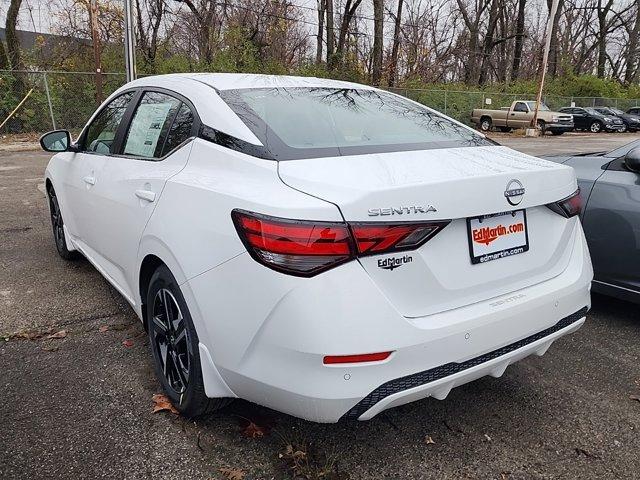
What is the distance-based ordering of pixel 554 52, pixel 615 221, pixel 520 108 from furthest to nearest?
pixel 554 52, pixel 520 108, pixel 615 221

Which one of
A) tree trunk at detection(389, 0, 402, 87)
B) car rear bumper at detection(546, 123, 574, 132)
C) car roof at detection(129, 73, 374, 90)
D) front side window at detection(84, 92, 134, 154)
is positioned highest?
tree trunk at detection(389, 0, 402, 87)

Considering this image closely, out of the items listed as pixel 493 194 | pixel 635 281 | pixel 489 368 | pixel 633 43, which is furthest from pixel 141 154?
pixel 633 43

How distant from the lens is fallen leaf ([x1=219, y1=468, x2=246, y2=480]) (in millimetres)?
2121

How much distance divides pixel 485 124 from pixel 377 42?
760 cm

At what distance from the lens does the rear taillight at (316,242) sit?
1777 mm

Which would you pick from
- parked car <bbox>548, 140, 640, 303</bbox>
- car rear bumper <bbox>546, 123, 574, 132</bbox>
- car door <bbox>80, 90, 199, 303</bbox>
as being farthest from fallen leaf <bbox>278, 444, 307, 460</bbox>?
car rear bumper <bbox>546, 123, 574, 132</bbox>

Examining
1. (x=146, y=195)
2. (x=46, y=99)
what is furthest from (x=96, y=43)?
(x=146, y=195)

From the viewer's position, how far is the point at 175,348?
2469 millimetres

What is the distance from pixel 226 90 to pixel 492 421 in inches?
78.8

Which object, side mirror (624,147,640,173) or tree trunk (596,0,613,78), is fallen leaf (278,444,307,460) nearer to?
side mirror (624,147,640,173)

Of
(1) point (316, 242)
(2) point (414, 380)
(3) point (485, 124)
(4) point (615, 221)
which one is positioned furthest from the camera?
(3) point (485, 124)

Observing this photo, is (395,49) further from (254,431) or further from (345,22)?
(254,431)

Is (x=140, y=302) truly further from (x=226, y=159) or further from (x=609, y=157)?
(x=609, y=157)

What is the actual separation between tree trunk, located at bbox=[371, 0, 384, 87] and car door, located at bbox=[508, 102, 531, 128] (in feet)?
24.1
